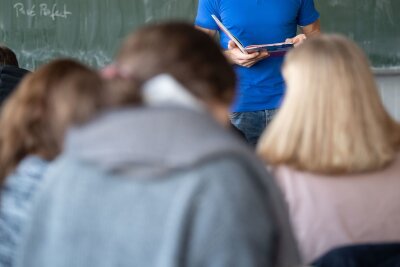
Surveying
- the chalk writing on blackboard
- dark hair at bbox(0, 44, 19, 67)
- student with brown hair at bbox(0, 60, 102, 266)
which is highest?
student with brown hair at bbox(0, 60, 102, 266)

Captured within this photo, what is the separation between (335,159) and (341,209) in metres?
0.12

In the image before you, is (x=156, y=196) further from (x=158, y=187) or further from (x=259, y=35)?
(x=259, y=35)

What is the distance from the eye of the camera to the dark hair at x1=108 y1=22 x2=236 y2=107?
108 centimetres

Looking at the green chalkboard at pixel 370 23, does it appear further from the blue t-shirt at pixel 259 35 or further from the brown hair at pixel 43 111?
the brown hair at pixel 43 111

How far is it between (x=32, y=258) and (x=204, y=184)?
0.35 m

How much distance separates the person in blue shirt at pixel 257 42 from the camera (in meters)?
2.84

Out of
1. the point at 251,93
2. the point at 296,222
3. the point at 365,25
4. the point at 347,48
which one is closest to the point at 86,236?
the point at 296,222

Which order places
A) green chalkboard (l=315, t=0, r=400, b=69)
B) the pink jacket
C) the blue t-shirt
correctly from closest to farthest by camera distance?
1. the pink jacket
2. the blue t-shirt
3. green chalkboard (l=315, t=0, r=400, b=69)

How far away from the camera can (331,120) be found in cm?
150

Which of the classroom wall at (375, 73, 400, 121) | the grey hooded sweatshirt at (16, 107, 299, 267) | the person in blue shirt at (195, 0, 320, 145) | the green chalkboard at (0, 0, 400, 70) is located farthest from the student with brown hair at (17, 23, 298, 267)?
the classroom wall at (375, 73, 400, 121)

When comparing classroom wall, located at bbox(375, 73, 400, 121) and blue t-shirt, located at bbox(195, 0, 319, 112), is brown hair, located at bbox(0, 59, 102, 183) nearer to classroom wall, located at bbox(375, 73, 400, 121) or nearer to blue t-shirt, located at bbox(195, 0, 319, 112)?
blue t-shirt, located at bbox(195, 0, 319, 112)

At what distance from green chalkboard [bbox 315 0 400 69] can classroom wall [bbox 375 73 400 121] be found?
3.6 inches

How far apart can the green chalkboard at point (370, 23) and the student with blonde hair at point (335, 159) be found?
2.54 meters

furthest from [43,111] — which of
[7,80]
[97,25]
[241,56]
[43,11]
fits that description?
[43,11]
